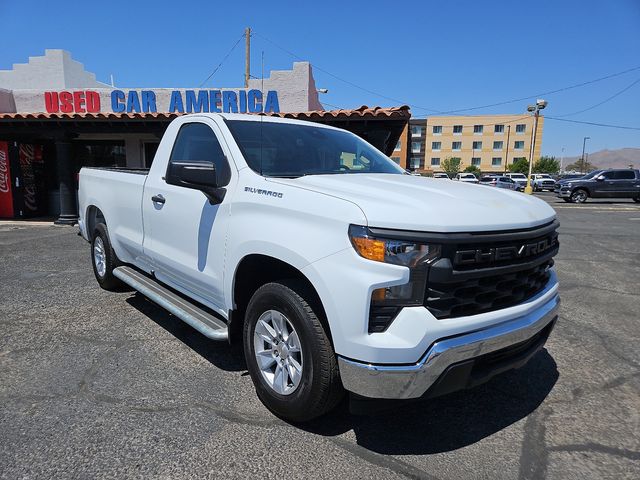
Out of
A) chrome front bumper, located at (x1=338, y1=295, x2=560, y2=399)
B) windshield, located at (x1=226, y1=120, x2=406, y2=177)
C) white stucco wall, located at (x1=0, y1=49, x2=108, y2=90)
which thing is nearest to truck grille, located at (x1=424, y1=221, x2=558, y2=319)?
chrome front bumper, located at (x1=338, y1=295, x2=560, y2=399)

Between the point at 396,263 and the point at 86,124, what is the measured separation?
479 inches

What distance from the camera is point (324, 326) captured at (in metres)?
2.38

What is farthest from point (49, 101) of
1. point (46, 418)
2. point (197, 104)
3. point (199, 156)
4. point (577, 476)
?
point (577, 476)

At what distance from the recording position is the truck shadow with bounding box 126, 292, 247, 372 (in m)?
3.56

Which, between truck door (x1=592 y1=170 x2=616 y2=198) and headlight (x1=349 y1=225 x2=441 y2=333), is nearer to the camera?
headlight (x1=349 y1=225 x2=441 y2=333)

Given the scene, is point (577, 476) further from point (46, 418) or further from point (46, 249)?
point (46, 249)

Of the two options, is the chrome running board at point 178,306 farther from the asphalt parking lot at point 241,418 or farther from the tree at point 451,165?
the tree at point 451,165

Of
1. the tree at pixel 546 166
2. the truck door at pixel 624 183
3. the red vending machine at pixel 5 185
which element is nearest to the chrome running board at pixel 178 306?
the red vending machine at pixel 5 185

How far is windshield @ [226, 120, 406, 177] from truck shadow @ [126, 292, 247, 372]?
62.3 inches

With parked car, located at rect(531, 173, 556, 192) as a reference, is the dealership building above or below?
above

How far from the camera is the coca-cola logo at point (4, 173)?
12742 millimetres

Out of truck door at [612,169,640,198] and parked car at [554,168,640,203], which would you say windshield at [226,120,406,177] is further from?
truck door at [612,169,640,198]

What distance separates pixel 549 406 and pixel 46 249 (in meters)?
8.73

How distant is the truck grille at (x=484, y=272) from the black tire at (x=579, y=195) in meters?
26.5
